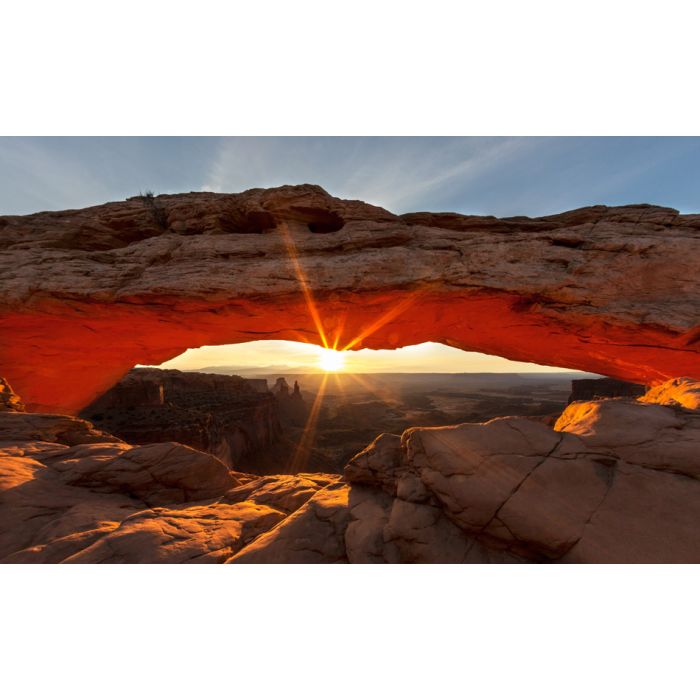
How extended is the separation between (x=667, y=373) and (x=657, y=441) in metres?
9.84

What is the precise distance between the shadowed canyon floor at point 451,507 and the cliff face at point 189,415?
48.2 ft

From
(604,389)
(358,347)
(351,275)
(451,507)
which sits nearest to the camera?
(451,507)

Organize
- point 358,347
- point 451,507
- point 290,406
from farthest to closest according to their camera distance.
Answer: point 290,406 → point 358,347 → point 451,507

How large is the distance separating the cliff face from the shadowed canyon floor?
14.7 m

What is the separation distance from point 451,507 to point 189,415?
21.9 metres

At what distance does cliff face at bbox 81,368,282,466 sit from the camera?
63.5 ft

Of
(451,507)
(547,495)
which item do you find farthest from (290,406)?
(547,495)

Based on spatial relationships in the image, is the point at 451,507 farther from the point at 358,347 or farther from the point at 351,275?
the point at 358,347

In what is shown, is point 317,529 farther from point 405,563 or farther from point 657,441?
point 657,441

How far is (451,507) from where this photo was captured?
3922 mm

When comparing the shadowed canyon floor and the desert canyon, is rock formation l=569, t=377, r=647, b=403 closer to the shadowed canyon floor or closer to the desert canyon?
the desert canyon

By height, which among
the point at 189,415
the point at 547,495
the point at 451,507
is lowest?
the point at 189,415

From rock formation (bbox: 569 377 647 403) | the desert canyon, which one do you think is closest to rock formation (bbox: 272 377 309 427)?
the desert canyon

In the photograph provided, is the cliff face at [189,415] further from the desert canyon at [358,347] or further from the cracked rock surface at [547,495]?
the cracked rock surface at [547,495]
